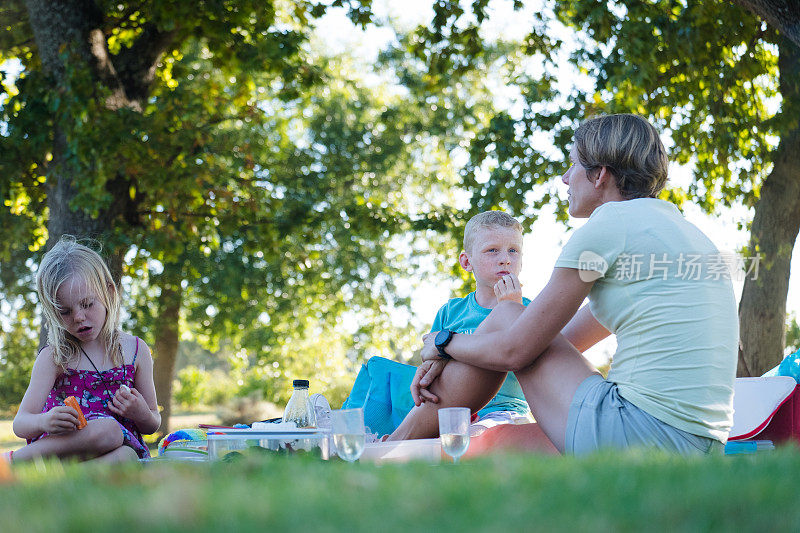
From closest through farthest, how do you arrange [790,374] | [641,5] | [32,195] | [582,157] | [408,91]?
[582,157] < [790,374] < [641,5] < [32,195] < [408,91]

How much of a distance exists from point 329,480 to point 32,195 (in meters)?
10.9

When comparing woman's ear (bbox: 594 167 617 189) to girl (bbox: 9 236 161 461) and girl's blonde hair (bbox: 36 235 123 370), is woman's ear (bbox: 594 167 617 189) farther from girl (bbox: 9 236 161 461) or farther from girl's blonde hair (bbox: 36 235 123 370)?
girl's blonde hair (bbox: 36 235 123 370)

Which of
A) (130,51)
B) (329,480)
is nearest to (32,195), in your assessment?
(130,51)

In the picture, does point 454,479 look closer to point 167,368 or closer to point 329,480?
point 329,480

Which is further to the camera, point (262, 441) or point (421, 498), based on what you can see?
point (262, 441)

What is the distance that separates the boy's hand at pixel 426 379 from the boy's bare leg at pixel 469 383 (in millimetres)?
24

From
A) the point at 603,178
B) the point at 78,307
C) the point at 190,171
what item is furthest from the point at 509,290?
the point at 190,171

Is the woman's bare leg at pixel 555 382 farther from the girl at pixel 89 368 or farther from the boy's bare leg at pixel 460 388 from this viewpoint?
the girl at pixel 89 368

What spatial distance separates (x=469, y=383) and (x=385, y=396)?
1441 mm

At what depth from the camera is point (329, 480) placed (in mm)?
1895

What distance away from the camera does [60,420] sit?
382 cm

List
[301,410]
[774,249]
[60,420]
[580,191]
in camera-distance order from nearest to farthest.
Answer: [580,191], [60,420], [301,410], [774,249]

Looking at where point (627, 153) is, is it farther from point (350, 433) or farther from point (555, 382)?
point (350, 433)

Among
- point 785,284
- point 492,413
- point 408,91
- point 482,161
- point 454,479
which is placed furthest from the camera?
point 408,91
